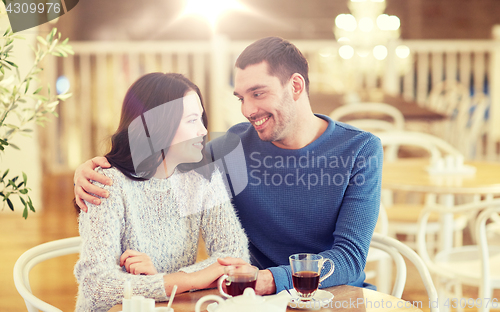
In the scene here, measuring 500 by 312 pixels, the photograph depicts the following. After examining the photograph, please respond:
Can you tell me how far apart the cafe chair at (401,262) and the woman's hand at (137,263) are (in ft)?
1.81

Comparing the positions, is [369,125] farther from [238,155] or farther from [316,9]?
[316,9]

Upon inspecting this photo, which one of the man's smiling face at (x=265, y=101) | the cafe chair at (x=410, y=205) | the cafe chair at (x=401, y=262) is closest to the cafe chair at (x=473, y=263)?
the cafe chair at (x=410, y=205)

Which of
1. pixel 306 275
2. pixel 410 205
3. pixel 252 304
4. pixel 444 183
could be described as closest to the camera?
pixel 252 304

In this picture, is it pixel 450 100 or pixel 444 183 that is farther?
pixel 450 100

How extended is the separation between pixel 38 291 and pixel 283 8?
5.62 m

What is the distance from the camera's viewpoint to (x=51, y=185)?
4.57 meters

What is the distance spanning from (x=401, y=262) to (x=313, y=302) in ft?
1.36

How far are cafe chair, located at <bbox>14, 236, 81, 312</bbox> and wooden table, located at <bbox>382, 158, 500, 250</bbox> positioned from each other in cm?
127

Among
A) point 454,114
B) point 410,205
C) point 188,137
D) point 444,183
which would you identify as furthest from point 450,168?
point 454,114

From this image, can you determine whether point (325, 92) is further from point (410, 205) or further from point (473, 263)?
point (473, 263)

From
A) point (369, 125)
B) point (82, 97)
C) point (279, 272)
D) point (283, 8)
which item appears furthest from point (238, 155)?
point (283, 8)

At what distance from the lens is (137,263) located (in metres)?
1.04

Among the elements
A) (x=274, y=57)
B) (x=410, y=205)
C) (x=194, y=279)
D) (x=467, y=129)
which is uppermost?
(x=274, y=57)

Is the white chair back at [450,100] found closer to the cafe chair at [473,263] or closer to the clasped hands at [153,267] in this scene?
the cafe chair at [473,263]
